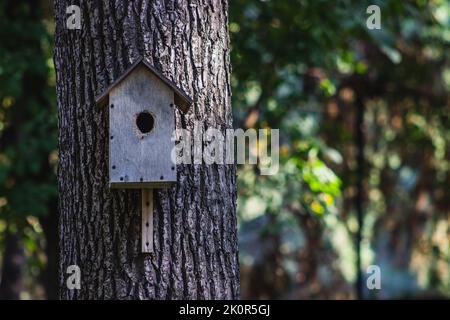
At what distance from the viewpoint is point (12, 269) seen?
8.67 meters

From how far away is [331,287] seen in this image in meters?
11.0

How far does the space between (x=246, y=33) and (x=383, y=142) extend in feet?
13.1

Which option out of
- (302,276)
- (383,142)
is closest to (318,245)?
(302,276)

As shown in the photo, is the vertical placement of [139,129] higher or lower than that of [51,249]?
higher

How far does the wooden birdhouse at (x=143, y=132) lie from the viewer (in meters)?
3.53

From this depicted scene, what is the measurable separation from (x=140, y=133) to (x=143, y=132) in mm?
→ 63

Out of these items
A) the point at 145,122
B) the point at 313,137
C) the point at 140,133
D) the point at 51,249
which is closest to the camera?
the point at 140,133

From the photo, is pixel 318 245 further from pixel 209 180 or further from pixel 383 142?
pixel 209 180

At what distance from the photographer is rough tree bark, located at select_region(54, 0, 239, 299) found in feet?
12.0

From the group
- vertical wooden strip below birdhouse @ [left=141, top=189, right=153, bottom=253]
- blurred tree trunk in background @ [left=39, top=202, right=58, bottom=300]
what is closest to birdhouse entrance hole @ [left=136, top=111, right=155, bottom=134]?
vertical wooden strip below birdhouse @ [left=141, top=189, right=153, bottom=253]

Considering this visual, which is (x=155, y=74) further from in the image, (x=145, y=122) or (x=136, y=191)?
(x=136, y=191)

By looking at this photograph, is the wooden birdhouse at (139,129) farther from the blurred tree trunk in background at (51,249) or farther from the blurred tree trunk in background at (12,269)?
the blurred tree trunk in background at (12,269)

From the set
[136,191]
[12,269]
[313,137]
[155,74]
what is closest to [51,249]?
[12,269]

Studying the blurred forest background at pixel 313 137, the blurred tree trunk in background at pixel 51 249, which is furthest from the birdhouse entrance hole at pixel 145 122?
the blurred tree trunk in background at pixel 51 249
